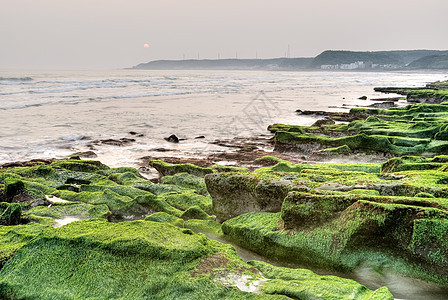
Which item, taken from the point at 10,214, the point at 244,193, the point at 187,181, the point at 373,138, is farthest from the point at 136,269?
the point at 373,138

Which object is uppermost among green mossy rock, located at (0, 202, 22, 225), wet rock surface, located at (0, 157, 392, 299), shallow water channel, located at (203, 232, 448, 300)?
wet rock surface, located at (0, 157, 392, 299)

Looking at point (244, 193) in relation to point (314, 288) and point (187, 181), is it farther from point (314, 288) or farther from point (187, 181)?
point (314, 288)

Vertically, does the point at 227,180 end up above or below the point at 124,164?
above

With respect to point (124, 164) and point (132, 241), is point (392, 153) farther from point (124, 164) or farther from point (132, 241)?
point (132, 241)

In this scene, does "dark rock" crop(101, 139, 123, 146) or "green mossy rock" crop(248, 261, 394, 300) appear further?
"dark rock" crop(101, 139, 123, 146)

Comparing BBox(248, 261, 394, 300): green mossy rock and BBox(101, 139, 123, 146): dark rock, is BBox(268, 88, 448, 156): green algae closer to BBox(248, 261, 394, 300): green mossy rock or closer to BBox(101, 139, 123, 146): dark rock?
BBox(101, 139, 123, 146): dark rock

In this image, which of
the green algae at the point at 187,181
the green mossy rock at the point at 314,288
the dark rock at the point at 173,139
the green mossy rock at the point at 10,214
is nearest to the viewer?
the green mossy rock at the point at 314,288

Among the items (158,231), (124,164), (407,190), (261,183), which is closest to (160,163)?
(124,164)

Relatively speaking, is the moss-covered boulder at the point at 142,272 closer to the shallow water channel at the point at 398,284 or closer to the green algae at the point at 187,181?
the shallow water channel at the point at 398,284

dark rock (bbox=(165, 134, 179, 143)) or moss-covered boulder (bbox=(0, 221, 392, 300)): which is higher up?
moss-covered boulder (bbox=(0, 221, 392, 300))

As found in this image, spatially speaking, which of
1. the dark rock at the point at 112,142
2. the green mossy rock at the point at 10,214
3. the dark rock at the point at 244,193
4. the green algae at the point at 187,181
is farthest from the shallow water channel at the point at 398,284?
the dark rock at the point at 112,142

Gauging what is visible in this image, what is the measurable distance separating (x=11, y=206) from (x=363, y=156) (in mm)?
10553

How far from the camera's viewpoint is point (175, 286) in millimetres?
4105

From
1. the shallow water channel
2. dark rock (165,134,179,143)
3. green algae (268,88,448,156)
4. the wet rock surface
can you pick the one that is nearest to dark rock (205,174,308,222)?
the shallow water channel
